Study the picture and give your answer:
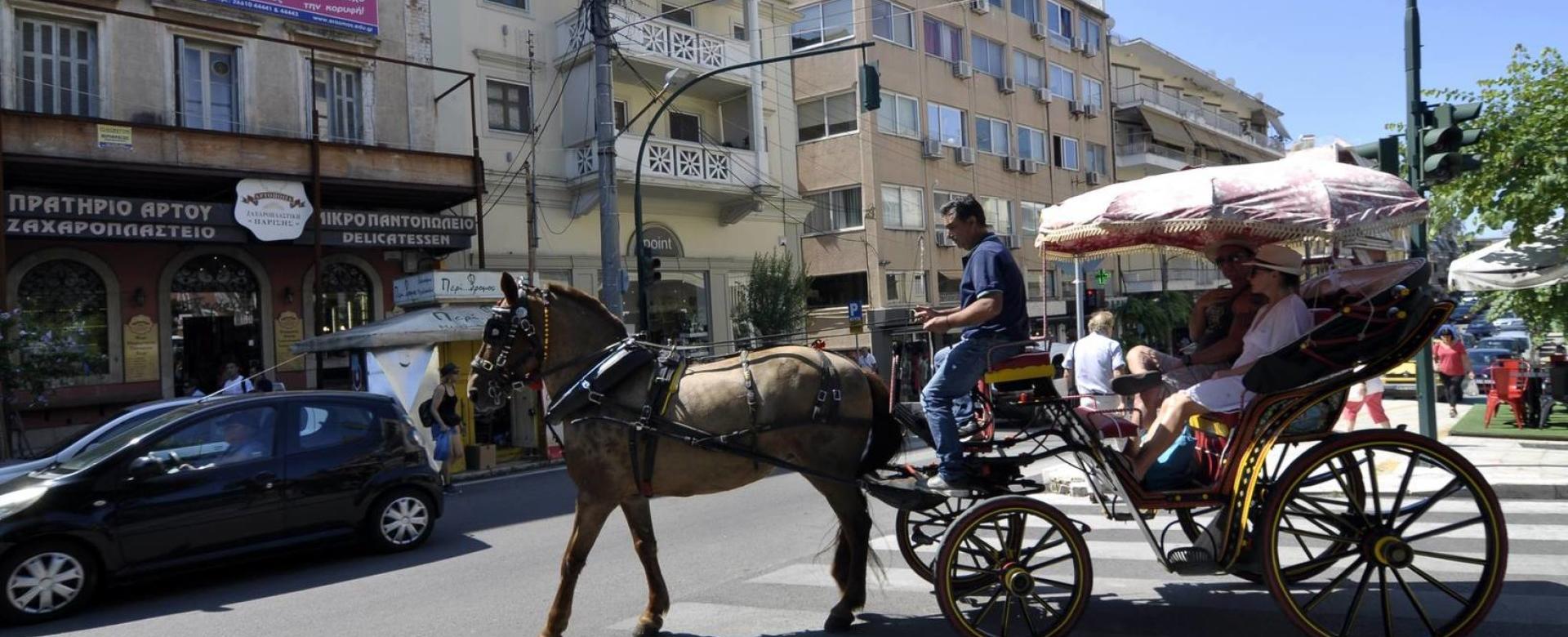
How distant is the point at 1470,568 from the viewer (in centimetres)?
638

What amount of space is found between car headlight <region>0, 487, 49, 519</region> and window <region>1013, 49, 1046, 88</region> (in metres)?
35.6

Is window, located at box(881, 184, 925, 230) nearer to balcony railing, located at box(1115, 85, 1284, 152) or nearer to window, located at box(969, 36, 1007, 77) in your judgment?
window, located at box(969, 36, 1007, 77)

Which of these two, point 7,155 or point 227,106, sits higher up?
point 227,106

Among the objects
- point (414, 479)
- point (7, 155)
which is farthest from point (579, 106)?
point (414, 479)

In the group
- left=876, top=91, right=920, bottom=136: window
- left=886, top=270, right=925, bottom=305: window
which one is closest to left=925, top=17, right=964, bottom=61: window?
left=876, top=91, right=920, bottom=136: window

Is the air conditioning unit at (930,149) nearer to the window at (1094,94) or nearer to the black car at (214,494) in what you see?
the window at (1094,94)

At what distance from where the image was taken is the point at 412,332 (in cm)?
1494

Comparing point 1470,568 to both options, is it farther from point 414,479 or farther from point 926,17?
point 926,17

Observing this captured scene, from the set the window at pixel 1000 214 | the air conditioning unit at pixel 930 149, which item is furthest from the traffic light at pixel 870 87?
the window at pixel 1000 214

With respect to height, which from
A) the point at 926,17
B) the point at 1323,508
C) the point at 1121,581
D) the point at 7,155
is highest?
the point at 926,17

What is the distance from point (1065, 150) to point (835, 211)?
13777 millimetres

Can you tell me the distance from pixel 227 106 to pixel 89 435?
12.2 metres

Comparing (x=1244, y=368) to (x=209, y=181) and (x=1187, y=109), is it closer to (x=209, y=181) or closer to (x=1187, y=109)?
(x=209, y=181)

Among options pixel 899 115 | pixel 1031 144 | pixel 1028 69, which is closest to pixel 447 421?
pixel 899 115
